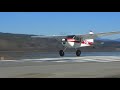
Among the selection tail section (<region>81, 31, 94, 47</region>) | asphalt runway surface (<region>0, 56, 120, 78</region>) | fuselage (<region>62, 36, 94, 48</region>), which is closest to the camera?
asphalt runway surface (<region>0, 56, 120, 78</region>)

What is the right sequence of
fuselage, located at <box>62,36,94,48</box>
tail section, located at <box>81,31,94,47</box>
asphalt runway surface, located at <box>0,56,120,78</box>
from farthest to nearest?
tail section, located at <box>81,31,94,47</box> → fuselage, located at <box>62,36,94,48</box> → asphalt runway surface, located at <box>0,56,120,78</box>

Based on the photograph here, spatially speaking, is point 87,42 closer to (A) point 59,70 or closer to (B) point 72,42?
(B) point 72,42

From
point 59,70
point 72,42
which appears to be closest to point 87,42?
point 72,42

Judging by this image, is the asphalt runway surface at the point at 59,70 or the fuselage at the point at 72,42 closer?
the asphalt runway surface at the point at 59,70

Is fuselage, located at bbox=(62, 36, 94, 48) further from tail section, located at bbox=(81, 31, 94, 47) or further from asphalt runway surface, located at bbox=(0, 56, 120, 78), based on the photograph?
asphalt runway surface, located at bbox=(0, 56, 120, 78)

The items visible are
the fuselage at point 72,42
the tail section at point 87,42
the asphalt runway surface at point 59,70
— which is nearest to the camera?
the asphalt runway surface at point 59,70

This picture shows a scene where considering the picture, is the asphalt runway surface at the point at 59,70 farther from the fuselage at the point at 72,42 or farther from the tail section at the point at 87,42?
the tail section at the point at 87,42

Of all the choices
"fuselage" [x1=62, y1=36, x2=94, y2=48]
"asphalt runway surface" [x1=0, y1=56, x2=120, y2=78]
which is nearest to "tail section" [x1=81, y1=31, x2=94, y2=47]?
"fuselage" [x1=62, y1=36, x2=94, y2=48]

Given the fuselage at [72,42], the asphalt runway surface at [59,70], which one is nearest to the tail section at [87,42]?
the fuselage at [72,42]

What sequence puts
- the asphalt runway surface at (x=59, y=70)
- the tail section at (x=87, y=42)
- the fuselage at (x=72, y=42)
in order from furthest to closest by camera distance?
the tail section at (x=87, y=42)
the fuselage at (x=72, y=42)
the asphalt runway surface at (x=59, y=70)

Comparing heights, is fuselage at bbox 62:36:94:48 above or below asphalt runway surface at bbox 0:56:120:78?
above
